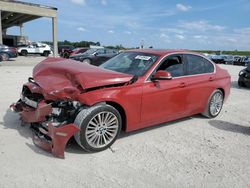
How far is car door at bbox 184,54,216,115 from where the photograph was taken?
5.13 meters

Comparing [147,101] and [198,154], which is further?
[147,101]

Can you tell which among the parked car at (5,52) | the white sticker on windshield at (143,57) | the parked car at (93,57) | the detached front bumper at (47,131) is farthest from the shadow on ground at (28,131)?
the parked car at (5,52)

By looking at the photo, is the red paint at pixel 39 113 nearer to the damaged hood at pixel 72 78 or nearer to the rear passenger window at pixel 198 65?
the damaged hood at pixel 72 78

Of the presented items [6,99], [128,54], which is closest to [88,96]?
[128,54]

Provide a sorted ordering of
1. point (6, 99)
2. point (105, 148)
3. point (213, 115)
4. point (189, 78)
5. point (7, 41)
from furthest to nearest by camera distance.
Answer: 1. point (7, 41)
2. point (6, 99)
3. point (213, 115)
4. point (189, 78)
5. point (105, 148)

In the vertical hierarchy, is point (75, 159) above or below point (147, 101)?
below

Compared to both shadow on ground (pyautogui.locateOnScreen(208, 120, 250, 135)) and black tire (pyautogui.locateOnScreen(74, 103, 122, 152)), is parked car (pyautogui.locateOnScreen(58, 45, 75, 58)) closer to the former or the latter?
shadow on ground (pyautogui.locateOnScreen(208, 120, 250, 135))

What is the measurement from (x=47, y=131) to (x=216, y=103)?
13.0 feet

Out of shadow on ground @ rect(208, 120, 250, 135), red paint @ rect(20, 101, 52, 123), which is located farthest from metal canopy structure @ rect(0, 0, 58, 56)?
shadow on ground @ rect(208, 120, 250, 135)

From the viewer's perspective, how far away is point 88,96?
3.73 meters

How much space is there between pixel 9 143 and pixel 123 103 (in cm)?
193

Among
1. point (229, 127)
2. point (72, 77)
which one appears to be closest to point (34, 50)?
point (72, 77)

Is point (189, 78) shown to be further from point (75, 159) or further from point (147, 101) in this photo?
point (75, 159)

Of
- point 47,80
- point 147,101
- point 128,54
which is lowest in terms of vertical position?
point 147,101
